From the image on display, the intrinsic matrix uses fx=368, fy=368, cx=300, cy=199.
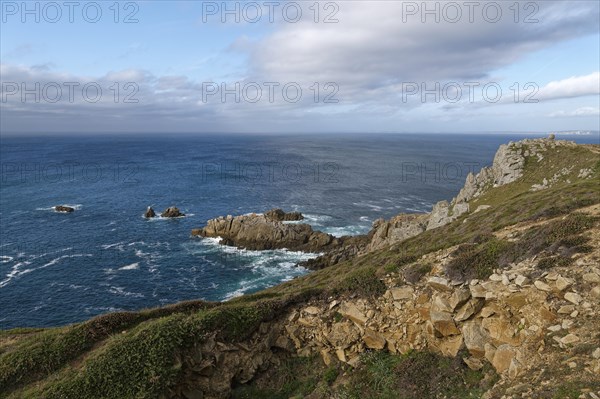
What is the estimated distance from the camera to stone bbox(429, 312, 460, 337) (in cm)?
1841

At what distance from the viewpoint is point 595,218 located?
71.8 ft

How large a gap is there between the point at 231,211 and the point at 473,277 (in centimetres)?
7794

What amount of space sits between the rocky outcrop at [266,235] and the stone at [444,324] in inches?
1923

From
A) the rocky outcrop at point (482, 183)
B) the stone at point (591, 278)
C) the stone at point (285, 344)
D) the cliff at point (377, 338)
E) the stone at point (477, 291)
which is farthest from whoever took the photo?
the rocky outcrop at point (482, 183)

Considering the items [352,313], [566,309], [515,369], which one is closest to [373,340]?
[352,313]

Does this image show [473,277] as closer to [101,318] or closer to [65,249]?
[101,318]

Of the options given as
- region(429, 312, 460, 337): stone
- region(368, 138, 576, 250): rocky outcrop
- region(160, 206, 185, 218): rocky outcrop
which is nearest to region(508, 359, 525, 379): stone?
region(429, 312, 460, 337): stone

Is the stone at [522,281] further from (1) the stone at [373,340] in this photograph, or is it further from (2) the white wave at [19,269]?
(2) the white wave at [19,269]

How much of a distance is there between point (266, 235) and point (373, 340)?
5177cm

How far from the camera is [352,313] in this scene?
21.2 meters

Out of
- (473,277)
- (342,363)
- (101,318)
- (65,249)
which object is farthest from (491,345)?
(65,249)

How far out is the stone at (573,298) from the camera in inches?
620

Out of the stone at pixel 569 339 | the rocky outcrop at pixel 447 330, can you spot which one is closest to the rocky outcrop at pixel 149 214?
the rocky outcrop at pixel 447 330

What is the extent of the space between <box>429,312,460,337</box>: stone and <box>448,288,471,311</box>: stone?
1.78ft
